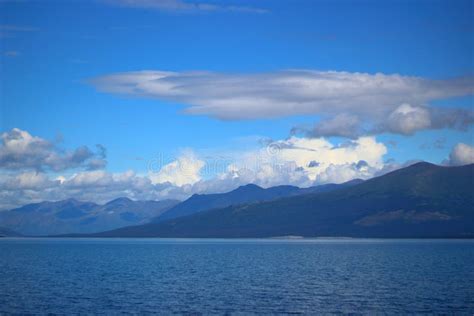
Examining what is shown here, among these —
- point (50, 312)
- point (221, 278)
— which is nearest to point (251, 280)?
point (221, 278)

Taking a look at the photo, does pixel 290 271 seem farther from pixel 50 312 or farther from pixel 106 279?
pixel 50 312

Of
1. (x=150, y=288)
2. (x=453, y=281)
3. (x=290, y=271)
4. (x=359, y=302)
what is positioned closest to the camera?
(x=359, y=302)

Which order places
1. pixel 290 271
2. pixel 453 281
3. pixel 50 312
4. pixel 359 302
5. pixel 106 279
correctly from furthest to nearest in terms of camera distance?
pixel 290 271 → pixel 106 279 → pixel 453 281 → pixel 359 302 → pixel 50 312

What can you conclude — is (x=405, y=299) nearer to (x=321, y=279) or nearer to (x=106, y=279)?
(x=321, y=279)

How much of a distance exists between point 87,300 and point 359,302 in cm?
4208

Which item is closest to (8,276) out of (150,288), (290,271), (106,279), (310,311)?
(106,279)

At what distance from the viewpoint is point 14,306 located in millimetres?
85312

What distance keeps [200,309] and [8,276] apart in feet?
225

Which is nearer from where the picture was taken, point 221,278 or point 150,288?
point 150,288

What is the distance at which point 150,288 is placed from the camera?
355 feet

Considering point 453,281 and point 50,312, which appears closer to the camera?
point 50,312

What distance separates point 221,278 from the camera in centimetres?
12838

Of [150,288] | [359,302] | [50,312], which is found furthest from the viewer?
[150,288]

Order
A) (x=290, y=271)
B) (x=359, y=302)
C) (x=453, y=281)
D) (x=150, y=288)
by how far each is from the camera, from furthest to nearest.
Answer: (x=290, y=271)
(x=453, y=281)
(x=150, y=288)
(x=359, y=302)
